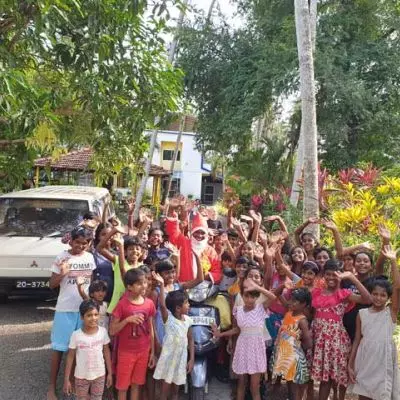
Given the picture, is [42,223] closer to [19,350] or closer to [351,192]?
[19,350]

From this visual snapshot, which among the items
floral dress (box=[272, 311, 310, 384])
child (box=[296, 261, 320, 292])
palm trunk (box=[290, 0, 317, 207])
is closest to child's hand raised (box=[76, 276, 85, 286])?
floral dress (box=[272, 311, 310, 384])

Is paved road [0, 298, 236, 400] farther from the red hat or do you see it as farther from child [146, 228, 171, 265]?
the red hat

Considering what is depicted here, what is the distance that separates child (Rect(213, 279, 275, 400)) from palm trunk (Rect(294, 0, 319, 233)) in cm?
410

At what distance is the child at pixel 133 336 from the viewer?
12.2 feet

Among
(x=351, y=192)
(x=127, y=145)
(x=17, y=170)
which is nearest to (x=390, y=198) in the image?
(x=351, y=192)

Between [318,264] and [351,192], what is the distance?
4522mm

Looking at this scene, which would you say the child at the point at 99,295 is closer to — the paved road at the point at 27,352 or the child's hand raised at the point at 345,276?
the paved road at the point at 27,352

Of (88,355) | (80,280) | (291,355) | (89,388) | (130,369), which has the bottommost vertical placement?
(89,388)

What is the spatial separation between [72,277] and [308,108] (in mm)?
5272

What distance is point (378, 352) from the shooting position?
3684 millimetres

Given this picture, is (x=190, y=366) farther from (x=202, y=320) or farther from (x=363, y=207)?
(x=363, y=207)

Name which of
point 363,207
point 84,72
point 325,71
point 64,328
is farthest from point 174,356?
point 325,71

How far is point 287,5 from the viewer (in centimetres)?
1496


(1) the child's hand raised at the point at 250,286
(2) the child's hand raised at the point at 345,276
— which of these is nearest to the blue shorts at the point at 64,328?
(1) the child's hand raised at the point at 250,286
